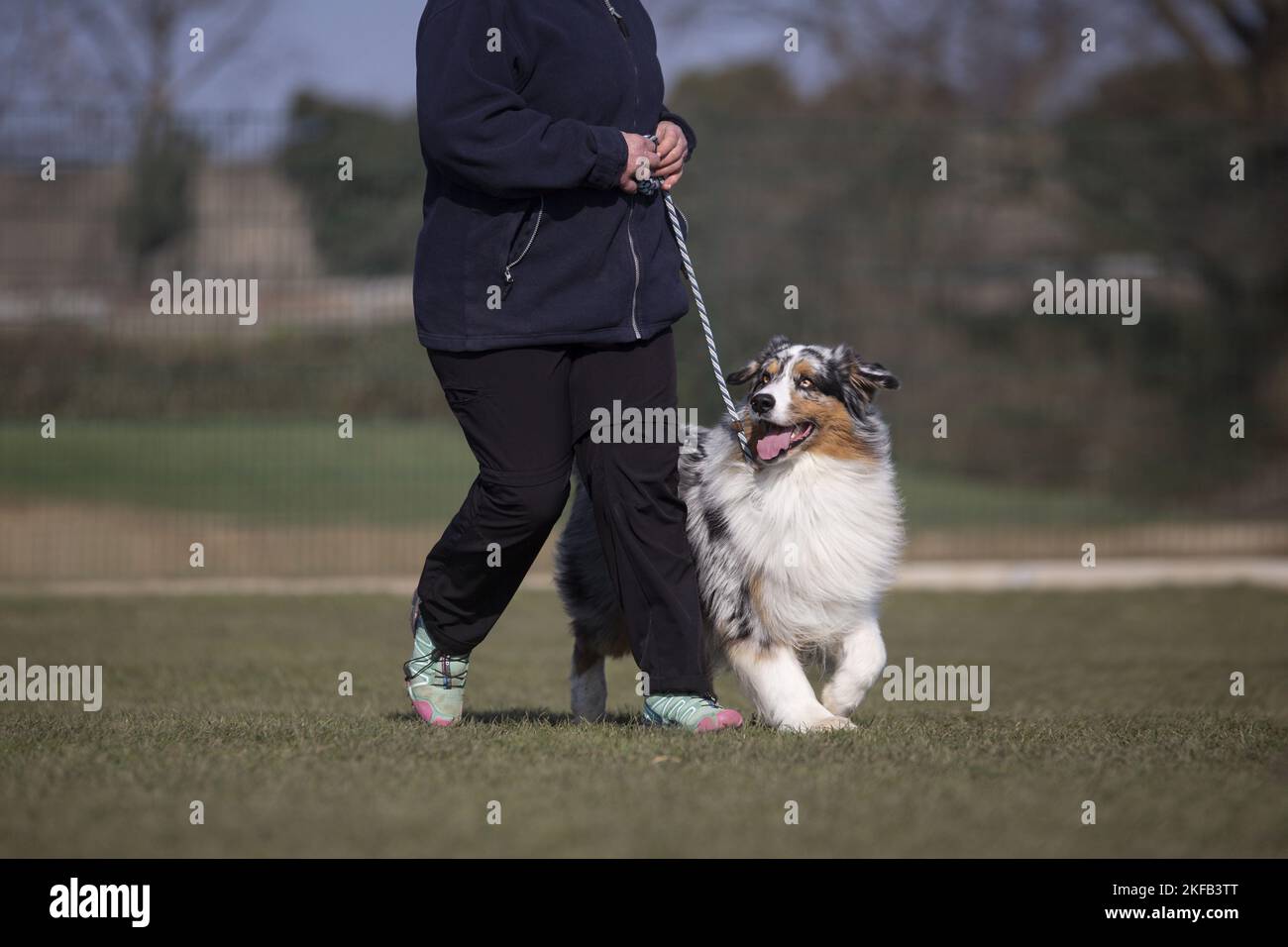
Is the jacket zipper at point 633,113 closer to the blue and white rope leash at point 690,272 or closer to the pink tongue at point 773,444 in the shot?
the blue and white rope leash at point 690,272

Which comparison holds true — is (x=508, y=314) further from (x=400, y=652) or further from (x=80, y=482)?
(x=80, y=482)

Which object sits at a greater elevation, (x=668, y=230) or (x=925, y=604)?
(x=668, y=230)

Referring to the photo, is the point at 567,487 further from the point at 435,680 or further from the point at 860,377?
the point at 860,377

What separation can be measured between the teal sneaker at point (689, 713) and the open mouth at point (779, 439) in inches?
36.4

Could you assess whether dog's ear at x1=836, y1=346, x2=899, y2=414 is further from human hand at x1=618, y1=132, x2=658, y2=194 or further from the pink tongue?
human hand at x1=618, y1=132, x2=658, y2=194

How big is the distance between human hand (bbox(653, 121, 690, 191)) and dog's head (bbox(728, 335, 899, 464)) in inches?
35.7

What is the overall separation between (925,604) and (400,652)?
15.5ft

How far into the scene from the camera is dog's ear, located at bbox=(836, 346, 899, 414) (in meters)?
5.77

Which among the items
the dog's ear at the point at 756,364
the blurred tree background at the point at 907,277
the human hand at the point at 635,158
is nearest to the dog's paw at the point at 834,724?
the dog's ear at the point at 756,364

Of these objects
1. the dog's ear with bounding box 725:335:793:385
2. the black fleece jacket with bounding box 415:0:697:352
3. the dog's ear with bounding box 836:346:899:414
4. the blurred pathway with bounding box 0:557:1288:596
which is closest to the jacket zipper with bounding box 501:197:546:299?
the black fleece jacket with bounding box 415:0:697:352

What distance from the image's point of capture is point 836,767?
14.4ft

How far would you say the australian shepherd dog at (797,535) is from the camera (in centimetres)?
538

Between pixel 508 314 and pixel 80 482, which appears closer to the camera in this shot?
pixel 508 314
